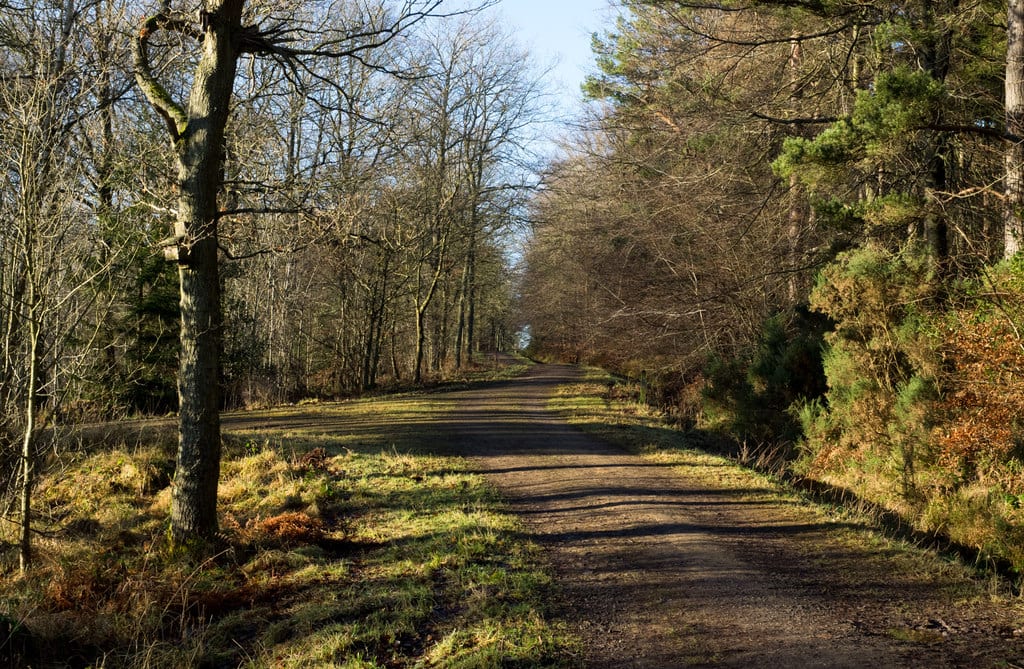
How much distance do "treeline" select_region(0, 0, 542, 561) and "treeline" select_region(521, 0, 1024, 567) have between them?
597 cm

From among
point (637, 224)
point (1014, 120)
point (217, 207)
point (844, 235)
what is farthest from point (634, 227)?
point (217, 207)

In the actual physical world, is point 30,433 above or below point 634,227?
below

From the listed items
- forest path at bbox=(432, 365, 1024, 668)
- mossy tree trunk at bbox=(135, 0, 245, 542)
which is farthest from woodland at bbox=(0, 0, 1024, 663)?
forest path at bbox=(432, 365, 1024, 668)

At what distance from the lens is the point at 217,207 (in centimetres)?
773

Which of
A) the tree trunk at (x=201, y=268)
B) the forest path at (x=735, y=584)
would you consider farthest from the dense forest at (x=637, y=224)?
the forest path at (x=735, y=584)

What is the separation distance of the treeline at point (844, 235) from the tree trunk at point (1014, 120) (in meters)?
0.03

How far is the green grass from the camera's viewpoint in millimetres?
5172

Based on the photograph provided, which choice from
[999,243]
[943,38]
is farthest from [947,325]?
[943,38]

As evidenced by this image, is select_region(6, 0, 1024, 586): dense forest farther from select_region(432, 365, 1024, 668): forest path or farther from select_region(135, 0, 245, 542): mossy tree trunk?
select_region(432, 365, 1024, 668): forest path

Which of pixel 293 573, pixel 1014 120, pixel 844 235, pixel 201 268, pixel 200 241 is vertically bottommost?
pixel 293 573

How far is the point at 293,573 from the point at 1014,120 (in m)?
10.8

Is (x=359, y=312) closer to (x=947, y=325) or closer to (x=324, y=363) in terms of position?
(x=324, y=363)

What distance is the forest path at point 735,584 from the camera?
477 centimetres

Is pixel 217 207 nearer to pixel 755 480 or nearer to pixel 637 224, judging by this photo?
pixel 755 480
